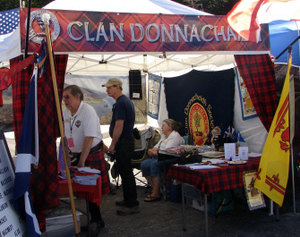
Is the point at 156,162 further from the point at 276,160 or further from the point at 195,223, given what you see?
the point at 276,160

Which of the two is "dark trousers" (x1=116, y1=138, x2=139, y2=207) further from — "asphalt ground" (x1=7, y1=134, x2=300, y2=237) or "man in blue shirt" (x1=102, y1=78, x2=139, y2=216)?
"asphalt ground" (x1=7, y1=134, x2=300, y2=237)

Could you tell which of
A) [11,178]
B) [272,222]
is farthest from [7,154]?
[272,222]

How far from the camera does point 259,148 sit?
4.52 metres

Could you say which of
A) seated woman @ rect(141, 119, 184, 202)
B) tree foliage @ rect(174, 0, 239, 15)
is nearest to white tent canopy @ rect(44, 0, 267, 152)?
seated woman @ rect(141, 119, 184, 202)

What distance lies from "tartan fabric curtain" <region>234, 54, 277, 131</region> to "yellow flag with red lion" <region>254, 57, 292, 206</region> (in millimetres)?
461

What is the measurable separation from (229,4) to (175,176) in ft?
55.8

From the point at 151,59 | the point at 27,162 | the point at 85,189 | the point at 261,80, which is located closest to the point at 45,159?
the point at 27,162

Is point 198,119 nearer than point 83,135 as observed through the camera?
No

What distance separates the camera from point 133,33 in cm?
341

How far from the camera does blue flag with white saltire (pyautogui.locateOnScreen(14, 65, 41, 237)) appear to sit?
7.19 feet

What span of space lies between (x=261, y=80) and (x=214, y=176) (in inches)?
57.9

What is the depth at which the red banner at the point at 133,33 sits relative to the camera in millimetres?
3176

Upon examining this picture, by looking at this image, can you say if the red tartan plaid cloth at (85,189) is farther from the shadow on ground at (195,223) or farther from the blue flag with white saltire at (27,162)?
the blue flag with white saltire at (27,162)

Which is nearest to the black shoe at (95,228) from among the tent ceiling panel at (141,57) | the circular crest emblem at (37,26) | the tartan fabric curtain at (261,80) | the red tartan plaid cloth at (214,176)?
the red tartan plaid cloth at (214,176)
